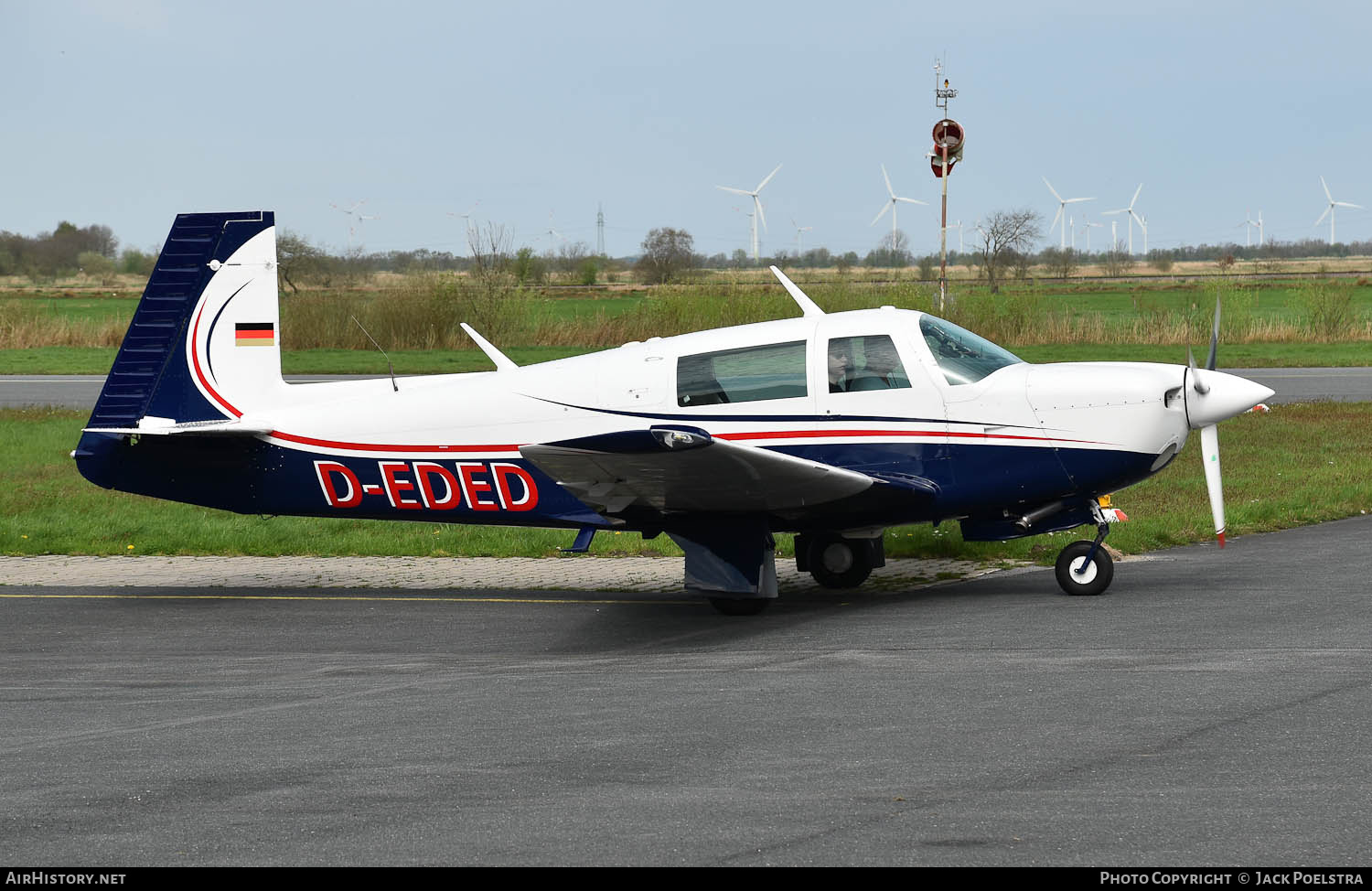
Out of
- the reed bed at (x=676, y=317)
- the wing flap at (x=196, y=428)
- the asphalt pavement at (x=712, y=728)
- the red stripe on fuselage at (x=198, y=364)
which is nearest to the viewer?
the asphalt pavement at (x=712, y=728)

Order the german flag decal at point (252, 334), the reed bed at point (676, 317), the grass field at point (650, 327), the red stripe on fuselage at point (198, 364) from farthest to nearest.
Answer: the reed bed at point (676, 317)
the grass field at point (650, 327)
the german flag decal at point (252, 334)
the red stripe on fuselage at point (198, 364)

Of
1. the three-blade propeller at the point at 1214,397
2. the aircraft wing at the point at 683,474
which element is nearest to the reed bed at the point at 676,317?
the three-blade propeller at the point at 1214,397

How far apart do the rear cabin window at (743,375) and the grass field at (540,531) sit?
334 centimetres

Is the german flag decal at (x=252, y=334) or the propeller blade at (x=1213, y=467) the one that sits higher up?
the german flag decal at (x=252, y=334)

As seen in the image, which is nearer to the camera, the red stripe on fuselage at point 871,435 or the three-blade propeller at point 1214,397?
the three-blade propeller at point 1214,397

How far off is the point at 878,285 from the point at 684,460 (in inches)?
1106

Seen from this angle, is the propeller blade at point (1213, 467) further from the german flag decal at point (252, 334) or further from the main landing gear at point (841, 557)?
the german flag decal at point (252, 334)

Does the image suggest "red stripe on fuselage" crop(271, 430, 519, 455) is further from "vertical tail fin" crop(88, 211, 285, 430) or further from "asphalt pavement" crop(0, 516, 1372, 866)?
"asphalt pavement" crop(0, 516, 1372, 866)

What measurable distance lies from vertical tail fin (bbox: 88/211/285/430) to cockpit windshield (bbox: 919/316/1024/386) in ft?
18.1

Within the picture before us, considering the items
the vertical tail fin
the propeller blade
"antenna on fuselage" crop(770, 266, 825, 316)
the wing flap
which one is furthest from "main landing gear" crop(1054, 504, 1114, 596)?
the vertical tail fin

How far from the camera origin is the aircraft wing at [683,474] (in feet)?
29.7

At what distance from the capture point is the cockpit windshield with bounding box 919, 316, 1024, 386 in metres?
10.3

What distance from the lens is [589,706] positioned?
301 inches

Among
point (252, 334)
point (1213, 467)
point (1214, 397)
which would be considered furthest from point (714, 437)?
point (252, 334)
